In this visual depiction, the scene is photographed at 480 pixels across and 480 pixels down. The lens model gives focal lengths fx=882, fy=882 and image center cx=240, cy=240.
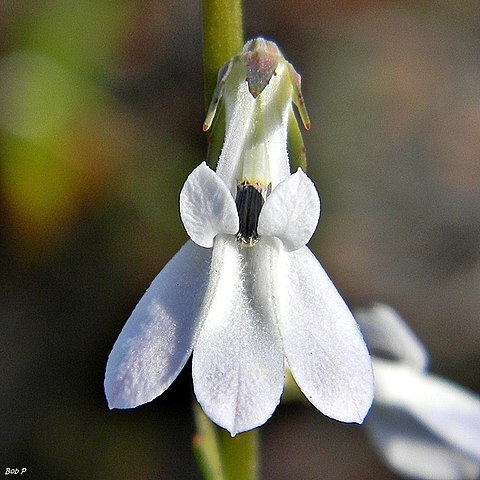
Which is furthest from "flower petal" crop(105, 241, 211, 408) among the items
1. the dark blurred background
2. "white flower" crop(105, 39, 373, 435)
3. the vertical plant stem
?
the dark blurred background

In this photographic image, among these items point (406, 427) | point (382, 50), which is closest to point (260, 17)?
point (382, 50)

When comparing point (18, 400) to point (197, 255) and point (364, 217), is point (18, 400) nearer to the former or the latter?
point (364, 217)

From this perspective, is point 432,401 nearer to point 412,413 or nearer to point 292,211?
point 412,413

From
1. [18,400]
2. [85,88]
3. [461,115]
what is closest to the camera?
[18,400]

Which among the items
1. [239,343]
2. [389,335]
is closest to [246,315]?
[239,343]

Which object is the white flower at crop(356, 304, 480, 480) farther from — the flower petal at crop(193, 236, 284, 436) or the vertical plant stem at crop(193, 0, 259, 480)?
the flower petal at crop(193, 236, 284, 436)
